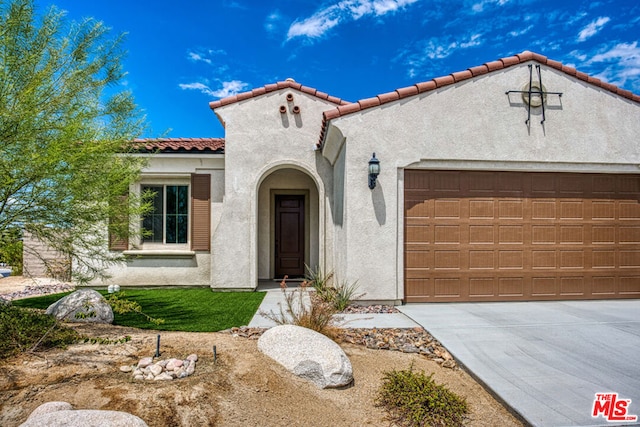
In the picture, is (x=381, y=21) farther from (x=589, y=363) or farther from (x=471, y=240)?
(x=589, y=363)

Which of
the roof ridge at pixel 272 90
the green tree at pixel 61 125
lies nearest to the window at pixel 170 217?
the roof ridge at pixel 272 90

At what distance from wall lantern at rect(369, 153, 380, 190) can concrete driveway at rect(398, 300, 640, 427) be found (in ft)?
8.34

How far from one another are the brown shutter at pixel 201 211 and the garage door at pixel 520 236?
5.26m

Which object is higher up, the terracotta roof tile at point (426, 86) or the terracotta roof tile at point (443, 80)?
the terracotta roof tile at point (443, 80)

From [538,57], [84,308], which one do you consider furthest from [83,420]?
[538,57]

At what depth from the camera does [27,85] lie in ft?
15.6

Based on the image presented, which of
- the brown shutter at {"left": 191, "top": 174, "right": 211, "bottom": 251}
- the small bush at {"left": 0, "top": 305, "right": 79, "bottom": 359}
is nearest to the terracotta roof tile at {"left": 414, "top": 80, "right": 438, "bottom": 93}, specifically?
the brown shutter at {"left": 191, "top": 174, "right": 211, "bottom": 251}

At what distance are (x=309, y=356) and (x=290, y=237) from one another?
8.08 metres

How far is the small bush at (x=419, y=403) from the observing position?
10.4 ft

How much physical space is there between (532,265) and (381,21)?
7.32 meters

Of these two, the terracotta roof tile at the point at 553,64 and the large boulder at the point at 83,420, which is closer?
the large boulder at the point at 83,420

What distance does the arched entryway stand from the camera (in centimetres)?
1129

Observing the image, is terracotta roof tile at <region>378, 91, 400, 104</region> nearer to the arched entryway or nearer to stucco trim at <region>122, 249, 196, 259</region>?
the arched entryway

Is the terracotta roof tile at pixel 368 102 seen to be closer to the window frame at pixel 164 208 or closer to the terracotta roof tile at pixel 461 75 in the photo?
the terracotta roof tile at pixel 461 75
